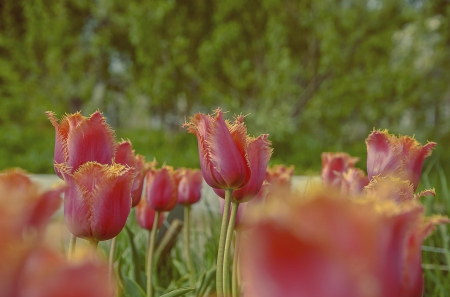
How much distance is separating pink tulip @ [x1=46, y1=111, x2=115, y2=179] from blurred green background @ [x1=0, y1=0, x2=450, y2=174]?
3.61 metres

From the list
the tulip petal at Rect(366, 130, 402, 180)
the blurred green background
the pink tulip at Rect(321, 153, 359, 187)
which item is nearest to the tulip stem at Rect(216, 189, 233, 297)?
the tulip petal at Rect(366, 130, 402, 180)

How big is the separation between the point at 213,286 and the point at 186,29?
461 cm

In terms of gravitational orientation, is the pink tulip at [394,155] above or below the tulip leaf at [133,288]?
above

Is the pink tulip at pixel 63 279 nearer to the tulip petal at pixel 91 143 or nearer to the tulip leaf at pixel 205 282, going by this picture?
the tulip petal at pixel 91 143

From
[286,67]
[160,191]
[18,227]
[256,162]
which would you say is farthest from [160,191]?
[286,67]

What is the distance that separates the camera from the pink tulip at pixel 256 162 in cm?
47

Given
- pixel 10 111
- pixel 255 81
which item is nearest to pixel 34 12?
pixel 10 111

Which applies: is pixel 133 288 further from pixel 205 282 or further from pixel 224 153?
pixel 224 153

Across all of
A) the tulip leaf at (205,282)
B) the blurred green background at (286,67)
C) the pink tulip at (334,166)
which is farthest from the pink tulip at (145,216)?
the blurred green background at (286,67)

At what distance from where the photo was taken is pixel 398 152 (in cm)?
48

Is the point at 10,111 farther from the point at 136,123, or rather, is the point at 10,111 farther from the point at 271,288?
the point at 271,288

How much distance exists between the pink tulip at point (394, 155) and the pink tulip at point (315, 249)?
0.31m

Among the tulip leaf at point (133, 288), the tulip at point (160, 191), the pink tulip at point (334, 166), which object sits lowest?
the tulip leaf at point (133, 288)

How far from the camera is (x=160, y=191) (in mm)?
681
